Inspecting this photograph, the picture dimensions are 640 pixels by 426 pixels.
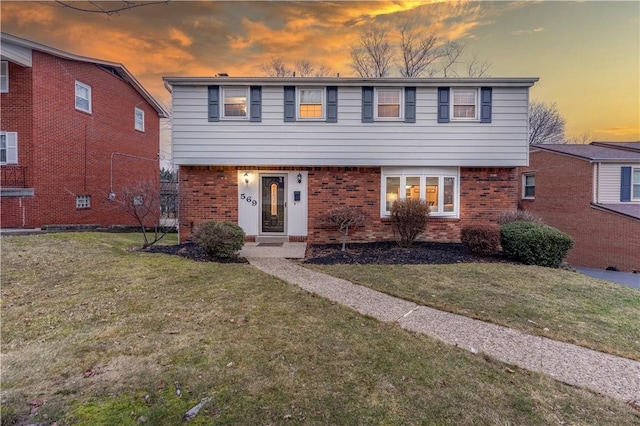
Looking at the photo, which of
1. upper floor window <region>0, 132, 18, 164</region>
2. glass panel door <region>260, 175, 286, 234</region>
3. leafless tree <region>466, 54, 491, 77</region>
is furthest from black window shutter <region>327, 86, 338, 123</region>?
leafless tree <region>466, 54, 491, 77</region>

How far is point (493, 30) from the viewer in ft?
40.0

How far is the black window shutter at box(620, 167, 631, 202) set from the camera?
15.9m

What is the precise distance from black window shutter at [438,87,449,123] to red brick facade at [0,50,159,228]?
15089 mm

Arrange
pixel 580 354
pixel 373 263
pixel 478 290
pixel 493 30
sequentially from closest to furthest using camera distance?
1. pixel 580 354
2. pixel 478 290
3. pixel 373 263
4. pixel 493 30

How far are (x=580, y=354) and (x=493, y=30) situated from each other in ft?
42.4

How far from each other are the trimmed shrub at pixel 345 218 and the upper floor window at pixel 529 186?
15.0m

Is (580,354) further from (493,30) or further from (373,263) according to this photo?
(493,30)

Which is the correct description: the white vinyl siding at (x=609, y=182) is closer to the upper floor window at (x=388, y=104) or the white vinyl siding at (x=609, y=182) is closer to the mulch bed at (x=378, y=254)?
the mulch bed at (x=378, y=254)

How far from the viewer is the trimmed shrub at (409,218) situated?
891 centimetres

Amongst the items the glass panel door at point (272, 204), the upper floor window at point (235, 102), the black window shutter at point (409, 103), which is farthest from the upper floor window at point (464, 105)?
the upper floor window at point (235, 102)

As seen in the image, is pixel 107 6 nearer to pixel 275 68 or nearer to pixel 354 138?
pixel 354 138

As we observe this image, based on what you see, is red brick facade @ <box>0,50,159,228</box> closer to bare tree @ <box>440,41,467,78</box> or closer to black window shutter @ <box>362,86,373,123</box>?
black window shutter @ <box>362,86,373,123</box>

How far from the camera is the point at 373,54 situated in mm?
22047

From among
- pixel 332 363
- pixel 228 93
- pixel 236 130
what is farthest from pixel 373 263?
pixel 228 93
